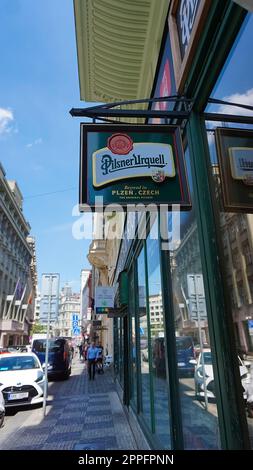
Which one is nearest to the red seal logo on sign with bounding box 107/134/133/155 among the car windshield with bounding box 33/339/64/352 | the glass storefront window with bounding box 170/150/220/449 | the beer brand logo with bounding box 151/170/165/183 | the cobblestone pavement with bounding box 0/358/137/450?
the beer brand logo with bounding box 151/170/165/183

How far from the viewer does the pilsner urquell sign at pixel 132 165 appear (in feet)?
9.14

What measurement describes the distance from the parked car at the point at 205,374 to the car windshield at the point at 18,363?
9.79 meters

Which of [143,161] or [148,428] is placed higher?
[143,161]

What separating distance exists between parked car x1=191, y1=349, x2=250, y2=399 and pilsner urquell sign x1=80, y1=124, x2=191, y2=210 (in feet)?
4.07

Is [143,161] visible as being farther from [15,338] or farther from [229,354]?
[15,338]

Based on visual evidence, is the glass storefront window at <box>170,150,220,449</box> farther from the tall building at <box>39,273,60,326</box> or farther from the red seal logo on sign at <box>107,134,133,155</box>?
the tall building at <box>39,273,60,326</box>

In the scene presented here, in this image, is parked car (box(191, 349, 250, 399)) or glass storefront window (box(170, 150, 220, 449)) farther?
glass storefront window (box(170, 150, 220, 449))

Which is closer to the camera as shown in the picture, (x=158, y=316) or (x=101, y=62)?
(x=158, y=316)

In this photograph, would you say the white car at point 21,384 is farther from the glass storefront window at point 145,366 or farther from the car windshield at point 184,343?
the car windshield at point 184,343

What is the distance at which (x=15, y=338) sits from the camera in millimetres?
55719

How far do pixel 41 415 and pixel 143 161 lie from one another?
8.44 m

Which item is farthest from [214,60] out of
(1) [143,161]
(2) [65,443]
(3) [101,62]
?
(2) [65,443]

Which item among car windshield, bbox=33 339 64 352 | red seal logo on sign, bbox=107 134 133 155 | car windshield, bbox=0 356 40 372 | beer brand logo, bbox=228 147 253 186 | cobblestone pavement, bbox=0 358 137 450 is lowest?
cobblestone pavement, bbox=0 358 137 450

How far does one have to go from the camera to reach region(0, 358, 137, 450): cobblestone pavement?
5.90 metres
